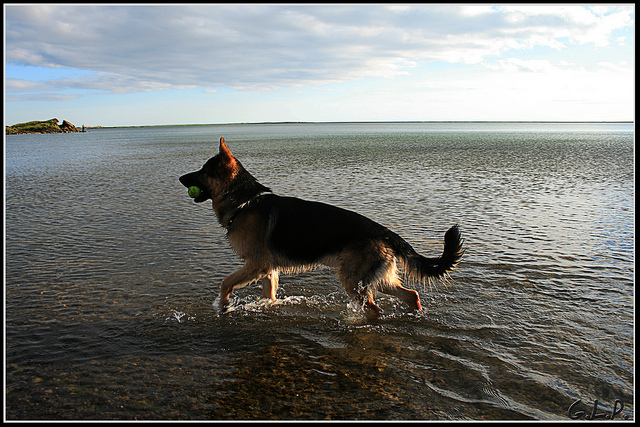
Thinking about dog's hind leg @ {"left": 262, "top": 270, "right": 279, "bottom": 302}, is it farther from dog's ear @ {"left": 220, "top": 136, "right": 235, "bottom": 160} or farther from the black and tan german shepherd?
dog's ear @ {"left": 220, "top": 136, "right": 235, "bottom": 160}

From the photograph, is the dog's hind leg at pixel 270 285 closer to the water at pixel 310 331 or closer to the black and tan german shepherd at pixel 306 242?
the black and tan german shepherd at pixel 306 242

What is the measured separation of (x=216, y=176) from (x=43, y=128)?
145 metres

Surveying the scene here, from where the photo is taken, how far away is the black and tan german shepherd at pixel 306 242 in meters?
5.73

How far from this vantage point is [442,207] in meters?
13.2

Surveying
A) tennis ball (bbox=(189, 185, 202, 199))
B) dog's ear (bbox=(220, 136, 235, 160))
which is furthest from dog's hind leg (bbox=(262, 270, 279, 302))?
dog's ear (bbox=(220, 136, 235, 160))

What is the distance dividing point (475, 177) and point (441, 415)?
1780 centimetres

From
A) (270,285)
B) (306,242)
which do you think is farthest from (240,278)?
(306,242)

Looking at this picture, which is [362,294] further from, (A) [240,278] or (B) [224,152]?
(B) [224,152]

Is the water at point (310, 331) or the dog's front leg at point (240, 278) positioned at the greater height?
the dog's front leg at point (240, 278)

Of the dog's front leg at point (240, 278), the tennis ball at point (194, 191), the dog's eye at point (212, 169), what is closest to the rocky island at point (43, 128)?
the tennis ball at point (194, 191)

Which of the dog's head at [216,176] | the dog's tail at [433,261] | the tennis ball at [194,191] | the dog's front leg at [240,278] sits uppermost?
the dog's head at [216,176]

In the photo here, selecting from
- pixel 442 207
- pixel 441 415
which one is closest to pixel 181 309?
pixel 441 415

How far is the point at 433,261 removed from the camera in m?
5.75

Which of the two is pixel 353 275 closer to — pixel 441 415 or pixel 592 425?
pixel 441 415
